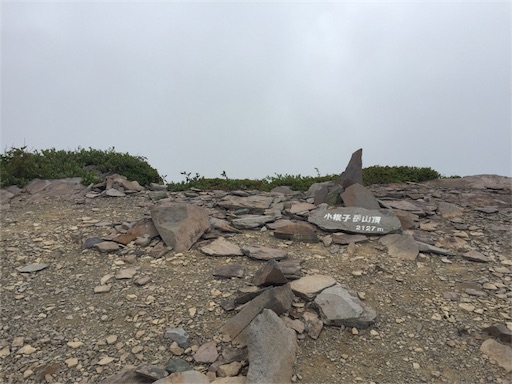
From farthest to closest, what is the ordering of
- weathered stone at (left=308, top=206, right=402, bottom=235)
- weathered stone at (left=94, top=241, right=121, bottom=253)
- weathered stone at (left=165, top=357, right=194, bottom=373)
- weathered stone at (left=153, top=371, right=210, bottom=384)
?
1. weathered stone at (left=308, top=206, right=402, bottom=235)
2. weathered stone at (left=94, top=241, right=121, bottom=253)
3. weathered stone at (left=165, top=357, right=194, bottom=373)
4. weathered stone at (left=153, top=371, right=210, bottom=384)

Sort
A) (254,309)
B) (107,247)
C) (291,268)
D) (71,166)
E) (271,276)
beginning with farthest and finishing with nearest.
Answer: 1. (71,166)
2. (107,247)
3. (291,268)
4. (271,276)
5. (254,309)

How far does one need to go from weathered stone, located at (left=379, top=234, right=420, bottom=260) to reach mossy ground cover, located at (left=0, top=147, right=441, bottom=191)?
16.6 ft

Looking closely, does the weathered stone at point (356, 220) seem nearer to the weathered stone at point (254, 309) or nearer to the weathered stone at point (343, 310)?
the weathered stone at point (343, 310)

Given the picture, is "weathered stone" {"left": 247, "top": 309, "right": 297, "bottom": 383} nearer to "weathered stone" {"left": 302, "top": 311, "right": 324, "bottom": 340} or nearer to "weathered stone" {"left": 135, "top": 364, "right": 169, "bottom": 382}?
"weathered stone" {"left": 302, "top": 311, "right": 324, "bottom": 340}

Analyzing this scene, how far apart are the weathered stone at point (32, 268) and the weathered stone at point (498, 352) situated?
6.81 m

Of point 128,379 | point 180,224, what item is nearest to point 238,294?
point 128,379

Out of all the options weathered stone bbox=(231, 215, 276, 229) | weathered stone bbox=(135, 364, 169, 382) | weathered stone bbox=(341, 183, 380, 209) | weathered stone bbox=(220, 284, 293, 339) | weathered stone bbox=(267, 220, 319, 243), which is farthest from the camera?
weathered stone bbox=(341, 183, 380, 209)

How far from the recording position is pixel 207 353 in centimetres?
474

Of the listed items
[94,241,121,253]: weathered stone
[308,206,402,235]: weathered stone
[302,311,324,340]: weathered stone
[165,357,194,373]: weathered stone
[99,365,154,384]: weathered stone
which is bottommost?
[99,365,154,384]: weathered stone

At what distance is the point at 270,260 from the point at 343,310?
1227 mm

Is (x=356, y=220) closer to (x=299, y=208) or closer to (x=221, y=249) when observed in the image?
(x=299, y=208)

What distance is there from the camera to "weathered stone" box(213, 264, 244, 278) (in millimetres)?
6332

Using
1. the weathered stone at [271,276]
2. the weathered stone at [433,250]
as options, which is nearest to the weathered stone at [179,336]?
the weathered stone at [271,276]

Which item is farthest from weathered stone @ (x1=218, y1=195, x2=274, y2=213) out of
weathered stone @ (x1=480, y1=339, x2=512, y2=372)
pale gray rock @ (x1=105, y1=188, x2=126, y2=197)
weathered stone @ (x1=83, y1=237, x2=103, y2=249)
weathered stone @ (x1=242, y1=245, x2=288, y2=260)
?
weathered stone @ (x1=480, y1=339, x2=512, y2=372)
